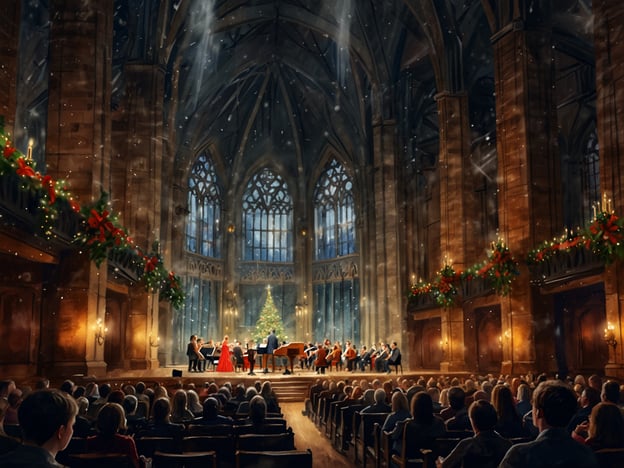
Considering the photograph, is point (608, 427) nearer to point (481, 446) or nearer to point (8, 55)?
point (481, 446)

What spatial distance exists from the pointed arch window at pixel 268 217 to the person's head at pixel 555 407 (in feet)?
147

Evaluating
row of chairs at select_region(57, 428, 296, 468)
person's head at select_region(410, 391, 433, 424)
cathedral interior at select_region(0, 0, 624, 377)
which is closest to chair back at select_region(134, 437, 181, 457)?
row of chairs at select_region(57, 428, 296, 468)

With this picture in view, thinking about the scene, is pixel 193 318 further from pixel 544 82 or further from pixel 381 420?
pixel 381 420

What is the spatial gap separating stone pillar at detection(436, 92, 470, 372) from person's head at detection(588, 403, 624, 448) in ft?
72.3

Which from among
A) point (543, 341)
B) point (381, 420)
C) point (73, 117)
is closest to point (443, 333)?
point (543, 341)

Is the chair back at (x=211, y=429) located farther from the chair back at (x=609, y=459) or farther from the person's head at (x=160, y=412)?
the chair back at (x=609, y=459)

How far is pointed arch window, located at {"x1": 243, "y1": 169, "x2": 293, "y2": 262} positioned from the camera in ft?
159

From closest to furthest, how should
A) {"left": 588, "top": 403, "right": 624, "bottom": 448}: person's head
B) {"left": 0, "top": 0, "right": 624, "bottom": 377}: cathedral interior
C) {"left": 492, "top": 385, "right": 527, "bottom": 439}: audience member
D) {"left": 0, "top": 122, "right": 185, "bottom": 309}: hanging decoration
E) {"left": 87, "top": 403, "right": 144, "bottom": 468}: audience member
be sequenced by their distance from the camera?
{"left": 588, "top": 403, "right": 624, "bottom": 448}: person's head → {"left": 87, "top": 403, "right": 144, "bottom": 468}: audience member → {"left": 492, "top": 385, "right": 527, "bottom": 439}: audience member → {"left": 0, "top": 122, "right": 185, "bottom": 309}: hanging decoration → {"left": 0, "top": 0, "right": 624, "bottom": 377}: cathedral interior

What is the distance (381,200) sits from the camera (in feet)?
117

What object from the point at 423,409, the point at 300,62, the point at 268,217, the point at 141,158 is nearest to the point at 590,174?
A: the point at 300,62

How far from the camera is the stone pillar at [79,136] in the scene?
52.3 ft

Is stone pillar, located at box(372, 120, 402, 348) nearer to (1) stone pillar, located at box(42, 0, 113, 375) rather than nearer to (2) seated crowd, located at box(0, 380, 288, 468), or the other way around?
(1) stone pillar, located at box(42, 0, 113, 375)

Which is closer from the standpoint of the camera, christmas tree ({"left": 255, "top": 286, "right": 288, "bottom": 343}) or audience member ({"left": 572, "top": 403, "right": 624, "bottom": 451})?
audience member ({"left": 572, "top": 403, "right": 624, "bottom": 451})

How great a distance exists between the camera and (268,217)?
48.9 metres
